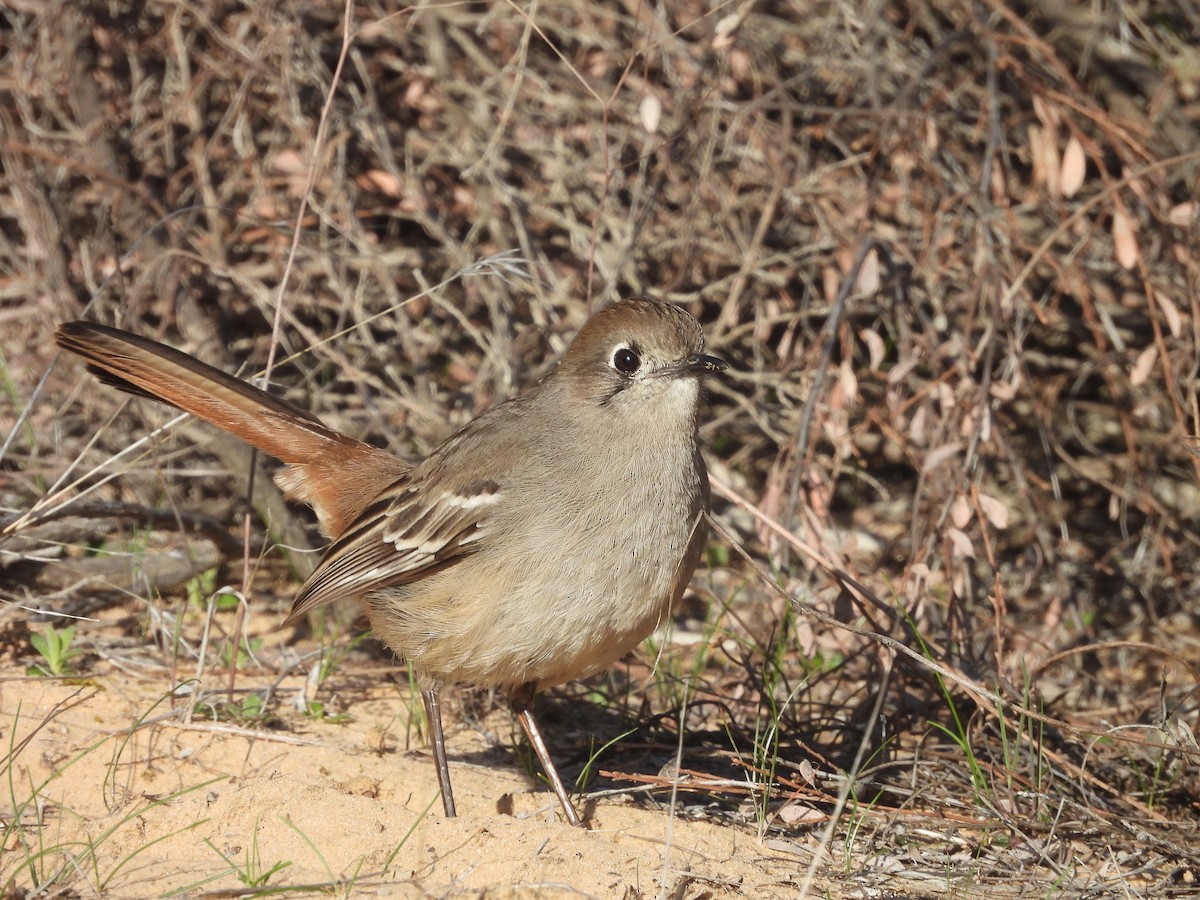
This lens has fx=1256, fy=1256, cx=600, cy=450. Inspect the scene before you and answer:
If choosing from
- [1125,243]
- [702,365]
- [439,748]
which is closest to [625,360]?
[702,365]

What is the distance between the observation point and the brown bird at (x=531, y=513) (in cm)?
420

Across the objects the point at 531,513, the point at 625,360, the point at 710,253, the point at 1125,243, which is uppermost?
the point at 1125,243

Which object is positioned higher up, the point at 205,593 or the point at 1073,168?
the point at 1073,168

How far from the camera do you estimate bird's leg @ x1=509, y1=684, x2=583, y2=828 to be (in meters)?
4.31

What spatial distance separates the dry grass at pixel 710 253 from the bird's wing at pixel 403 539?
1.05 m

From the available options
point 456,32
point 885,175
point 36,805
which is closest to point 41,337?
point 456,32

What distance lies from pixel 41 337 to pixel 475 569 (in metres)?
3.52

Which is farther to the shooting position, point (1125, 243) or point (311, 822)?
point (1125, 243)

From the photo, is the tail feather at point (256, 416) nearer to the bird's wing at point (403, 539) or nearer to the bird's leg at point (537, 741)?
the bird's wing at point (403, 539)

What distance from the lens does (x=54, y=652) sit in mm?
5016

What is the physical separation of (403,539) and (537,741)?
35.4 inches

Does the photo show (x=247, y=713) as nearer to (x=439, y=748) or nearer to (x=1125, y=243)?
(x=439, y=748)

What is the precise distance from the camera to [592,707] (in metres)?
5.52

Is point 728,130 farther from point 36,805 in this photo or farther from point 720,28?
point 36,805
